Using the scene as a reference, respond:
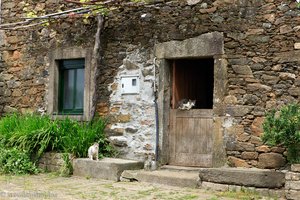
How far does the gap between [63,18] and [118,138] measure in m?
2.56

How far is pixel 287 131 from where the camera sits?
5.63m

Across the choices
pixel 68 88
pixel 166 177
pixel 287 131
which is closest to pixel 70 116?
pixel 68 88

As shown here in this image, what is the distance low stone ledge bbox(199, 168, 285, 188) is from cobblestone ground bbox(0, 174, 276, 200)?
0.64 feet

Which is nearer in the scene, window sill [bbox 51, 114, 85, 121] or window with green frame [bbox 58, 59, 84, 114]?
window sill [bbox 51, 114, 85, 121]

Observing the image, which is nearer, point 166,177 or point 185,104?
point 166,177

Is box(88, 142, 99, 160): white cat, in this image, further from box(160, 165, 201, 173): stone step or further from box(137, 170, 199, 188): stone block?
box(160, 165, 201, 173): stone step

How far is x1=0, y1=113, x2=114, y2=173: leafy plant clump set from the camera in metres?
7.76

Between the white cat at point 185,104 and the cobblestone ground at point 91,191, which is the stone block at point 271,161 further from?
the white cat at point 185,104

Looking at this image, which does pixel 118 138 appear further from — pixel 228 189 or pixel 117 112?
pixel 228 189

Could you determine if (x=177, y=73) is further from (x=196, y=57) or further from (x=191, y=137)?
(x=191, y=137)

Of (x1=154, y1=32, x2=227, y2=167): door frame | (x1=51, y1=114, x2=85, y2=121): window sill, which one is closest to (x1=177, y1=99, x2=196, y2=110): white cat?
(x1=154, y1=32, x2=227, y2=167): door frame

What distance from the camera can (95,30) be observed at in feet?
27.9

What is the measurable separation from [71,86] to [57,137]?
143cm

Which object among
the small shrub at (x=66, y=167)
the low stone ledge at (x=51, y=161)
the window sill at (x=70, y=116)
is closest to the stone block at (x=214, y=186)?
the small shrub at (x=66, y=167)
